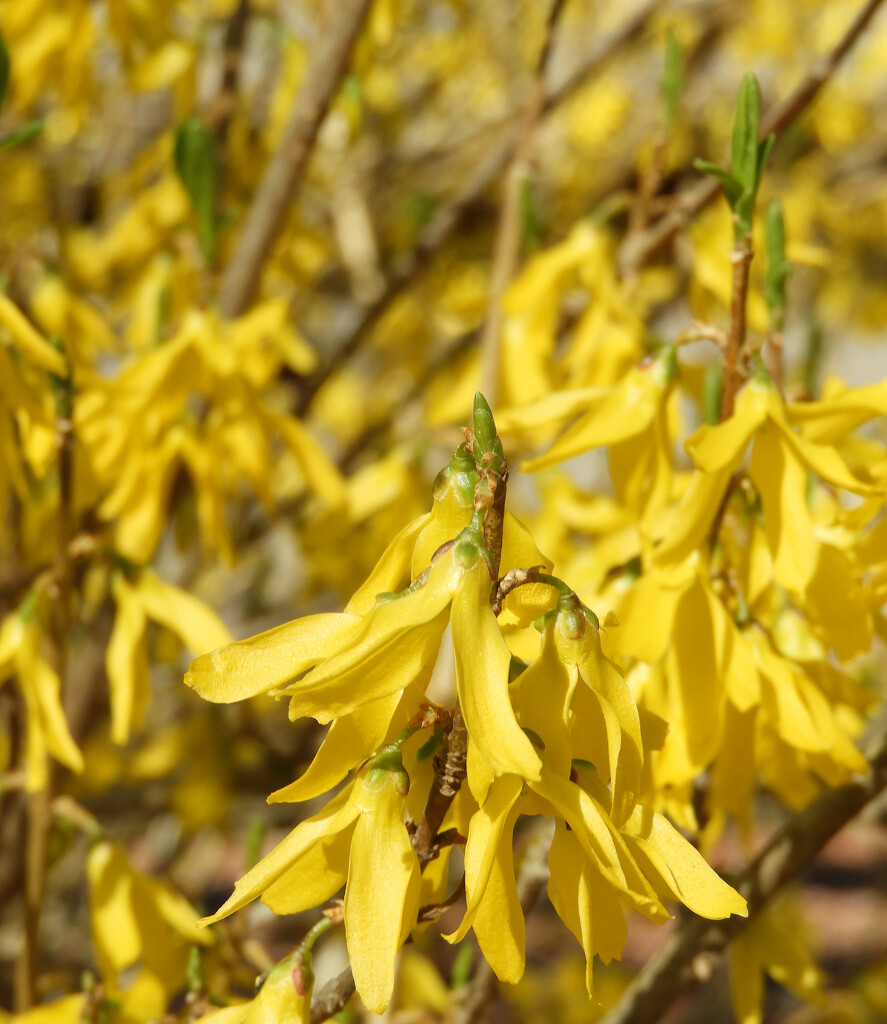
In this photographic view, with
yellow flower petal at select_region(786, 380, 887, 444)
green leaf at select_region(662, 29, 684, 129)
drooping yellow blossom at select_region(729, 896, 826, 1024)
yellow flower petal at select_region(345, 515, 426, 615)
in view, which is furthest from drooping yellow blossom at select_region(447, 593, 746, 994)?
green leaf at select_region(662, 29, 684, 129)

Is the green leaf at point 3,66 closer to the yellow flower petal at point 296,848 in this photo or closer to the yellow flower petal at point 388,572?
the yellow flower petal at point 388,572

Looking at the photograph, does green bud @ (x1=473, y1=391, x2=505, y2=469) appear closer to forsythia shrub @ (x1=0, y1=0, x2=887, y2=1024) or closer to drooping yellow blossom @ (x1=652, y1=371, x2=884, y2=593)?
forsythia shrub @ (x1=0, y1=0, x2=887, y2=1024)

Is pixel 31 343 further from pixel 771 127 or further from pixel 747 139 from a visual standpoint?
pixel 771 127

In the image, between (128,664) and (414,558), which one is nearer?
(414,558)

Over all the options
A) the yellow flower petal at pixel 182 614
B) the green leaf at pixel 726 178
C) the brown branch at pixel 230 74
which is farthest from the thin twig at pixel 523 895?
the brown branch at pixel 230 74

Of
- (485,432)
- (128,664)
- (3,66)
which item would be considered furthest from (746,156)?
(128,664)
